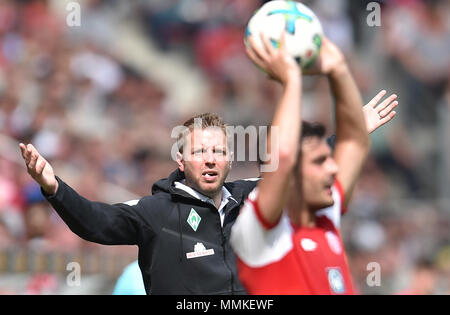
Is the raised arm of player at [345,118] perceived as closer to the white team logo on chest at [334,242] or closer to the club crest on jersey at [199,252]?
the white team logo on chest at [334,242]

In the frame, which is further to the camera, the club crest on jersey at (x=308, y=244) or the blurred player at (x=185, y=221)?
the blurred player at (x=185, y=221)

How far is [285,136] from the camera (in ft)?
11.4

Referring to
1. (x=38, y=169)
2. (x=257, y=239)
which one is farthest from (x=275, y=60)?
(x=38, y=169)

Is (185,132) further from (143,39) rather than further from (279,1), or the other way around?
(143,39)

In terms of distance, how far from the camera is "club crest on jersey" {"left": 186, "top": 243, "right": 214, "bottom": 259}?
17.0ft

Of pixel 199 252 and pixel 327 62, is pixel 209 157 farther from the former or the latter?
pixel 327 62

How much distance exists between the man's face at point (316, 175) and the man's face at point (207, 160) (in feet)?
5.27

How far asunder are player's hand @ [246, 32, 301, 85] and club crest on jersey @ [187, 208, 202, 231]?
1743mm

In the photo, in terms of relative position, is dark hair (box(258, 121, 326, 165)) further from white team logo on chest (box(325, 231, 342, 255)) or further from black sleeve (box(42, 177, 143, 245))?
black sleeve (box(42, 177, 143, 245))

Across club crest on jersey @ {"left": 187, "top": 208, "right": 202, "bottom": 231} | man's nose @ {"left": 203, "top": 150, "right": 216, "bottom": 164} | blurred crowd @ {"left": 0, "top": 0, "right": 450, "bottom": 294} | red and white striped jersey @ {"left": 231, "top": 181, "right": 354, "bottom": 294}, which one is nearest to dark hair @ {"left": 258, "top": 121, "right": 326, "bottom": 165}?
red and white striped jersey @ {"left": 231, "top": 181, "right": 354, "bottom": 294}

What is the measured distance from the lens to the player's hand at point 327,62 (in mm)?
3820

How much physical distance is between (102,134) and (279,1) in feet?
27.3

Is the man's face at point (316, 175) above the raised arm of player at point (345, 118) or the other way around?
the other way around

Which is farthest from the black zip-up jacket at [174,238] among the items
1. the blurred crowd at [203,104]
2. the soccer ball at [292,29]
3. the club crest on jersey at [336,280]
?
the blurred crowd at [203,104]
